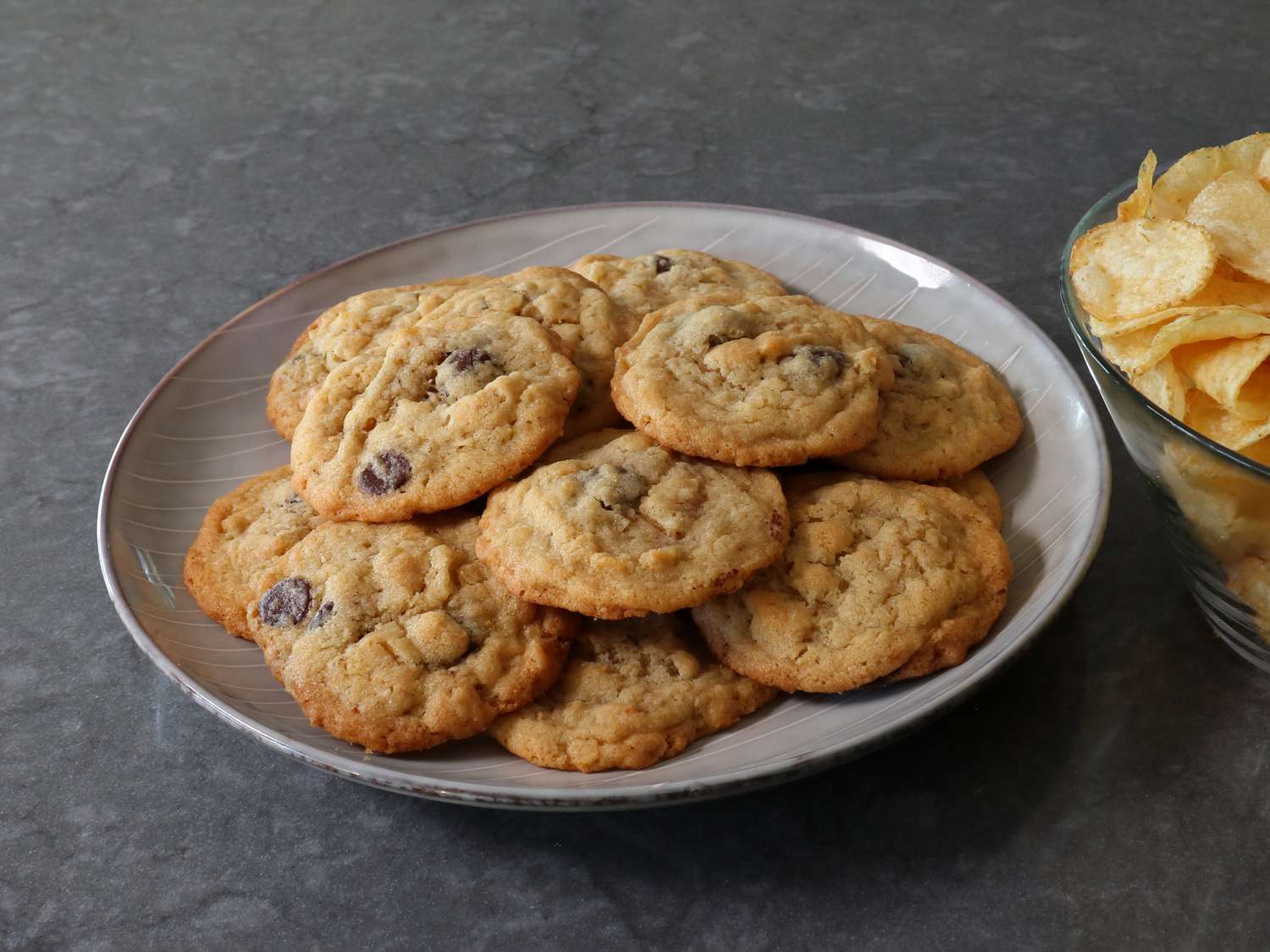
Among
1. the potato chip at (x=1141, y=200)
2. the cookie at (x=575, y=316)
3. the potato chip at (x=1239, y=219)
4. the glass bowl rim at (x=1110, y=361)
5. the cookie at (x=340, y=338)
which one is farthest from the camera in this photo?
the cookie at (x=340, y=338)

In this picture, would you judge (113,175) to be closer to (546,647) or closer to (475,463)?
(475,463)

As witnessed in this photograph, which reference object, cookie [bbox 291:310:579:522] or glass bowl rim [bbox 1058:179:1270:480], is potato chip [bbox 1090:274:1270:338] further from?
cookie [bbox 291:310:579:522]

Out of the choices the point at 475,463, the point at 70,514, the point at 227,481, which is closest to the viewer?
the point at 475,463

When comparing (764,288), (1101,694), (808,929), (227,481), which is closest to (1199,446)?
(1101,694)

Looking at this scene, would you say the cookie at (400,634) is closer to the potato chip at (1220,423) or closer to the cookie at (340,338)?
the cookie at (340,338)

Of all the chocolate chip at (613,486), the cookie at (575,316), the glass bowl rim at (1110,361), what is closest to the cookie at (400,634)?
the chocolate chip at (613,486)
